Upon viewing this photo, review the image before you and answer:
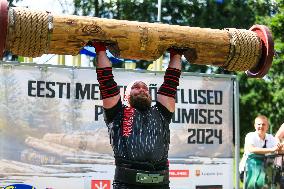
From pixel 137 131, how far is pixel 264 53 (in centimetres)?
113

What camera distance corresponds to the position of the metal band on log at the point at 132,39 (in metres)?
3.77

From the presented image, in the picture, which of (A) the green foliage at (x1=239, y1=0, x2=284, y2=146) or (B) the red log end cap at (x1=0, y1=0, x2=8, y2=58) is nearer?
(B) the red log end cap at (x1=0, y1=0, x2=8, y2=58)

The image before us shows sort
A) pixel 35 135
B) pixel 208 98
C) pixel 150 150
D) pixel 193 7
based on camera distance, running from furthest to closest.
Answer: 1. pixel 193 7
2. pixel 208 98
3. pixel 35 135
4. pixel 150 150

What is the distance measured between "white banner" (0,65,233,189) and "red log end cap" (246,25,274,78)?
2.47m

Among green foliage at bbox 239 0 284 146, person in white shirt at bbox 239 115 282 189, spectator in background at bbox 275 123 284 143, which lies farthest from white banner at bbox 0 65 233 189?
green foliage at bbox 239 0 284 146

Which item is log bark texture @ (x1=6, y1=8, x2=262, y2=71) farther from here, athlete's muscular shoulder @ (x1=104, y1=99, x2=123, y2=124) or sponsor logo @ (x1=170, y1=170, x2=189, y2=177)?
sponsor logo @ (x1=170, y1=170, x2=189, y2=177)

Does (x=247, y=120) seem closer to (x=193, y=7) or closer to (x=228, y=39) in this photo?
(x=193, y=7)

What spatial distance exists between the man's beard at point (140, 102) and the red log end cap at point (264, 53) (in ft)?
2.93

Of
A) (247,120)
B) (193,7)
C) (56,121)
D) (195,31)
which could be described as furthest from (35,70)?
(193,7)

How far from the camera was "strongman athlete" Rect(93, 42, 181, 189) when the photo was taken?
12.3ft

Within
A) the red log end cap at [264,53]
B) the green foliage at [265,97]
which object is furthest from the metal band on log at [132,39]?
the green foliage at [265,97]

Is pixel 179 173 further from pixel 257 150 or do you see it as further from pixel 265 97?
pixel 265 97

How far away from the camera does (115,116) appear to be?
3.87 m

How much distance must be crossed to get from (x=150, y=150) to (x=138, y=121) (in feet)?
0.67
